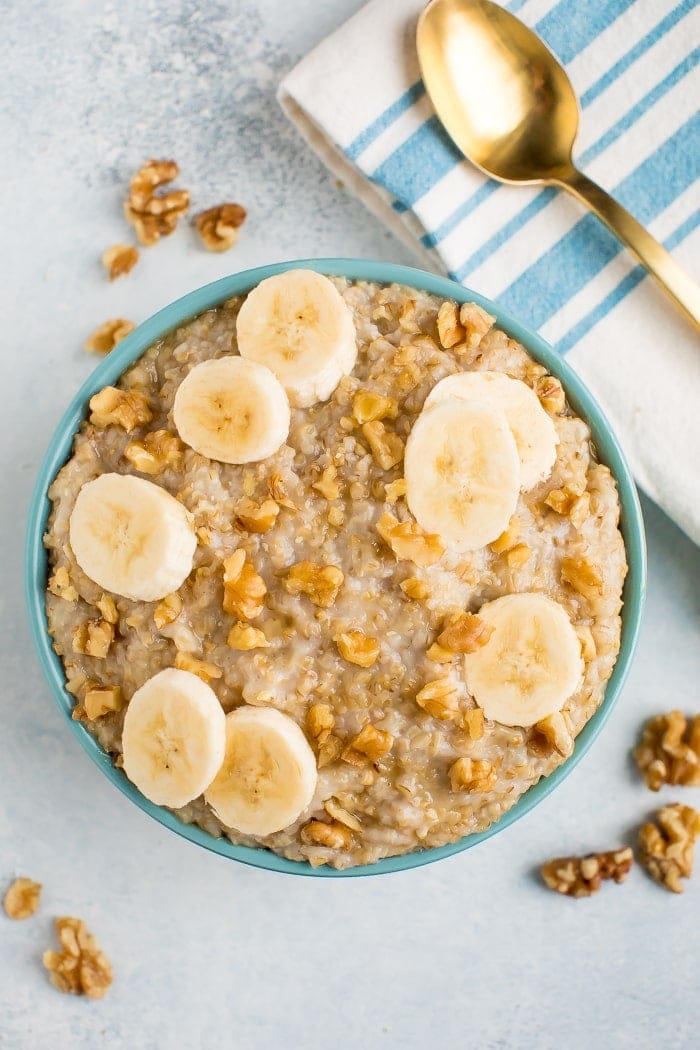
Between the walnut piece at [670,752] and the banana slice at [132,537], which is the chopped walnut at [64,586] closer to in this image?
the banana slice at [132,537]

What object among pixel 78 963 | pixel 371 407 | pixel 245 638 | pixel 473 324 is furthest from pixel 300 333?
pixel 78 963

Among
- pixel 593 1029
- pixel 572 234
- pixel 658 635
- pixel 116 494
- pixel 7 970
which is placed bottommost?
pixel 7 970

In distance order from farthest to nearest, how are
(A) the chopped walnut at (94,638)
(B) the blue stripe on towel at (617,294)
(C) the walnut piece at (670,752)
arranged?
(C) the walnut piece at (670,752)
(B) the blue stripe on towel at (617,294)
(A) the chopped walnut at (94,638)

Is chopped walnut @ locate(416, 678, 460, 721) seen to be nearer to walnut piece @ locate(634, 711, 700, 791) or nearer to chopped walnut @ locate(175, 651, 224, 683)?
chopped walnut @ locate(175, 651, 224, 683)

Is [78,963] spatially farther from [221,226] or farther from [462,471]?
[221,226]

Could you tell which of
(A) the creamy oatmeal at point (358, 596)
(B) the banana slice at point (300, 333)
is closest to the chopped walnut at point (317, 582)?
(A) the creamy oatmeal at point (358, 596)

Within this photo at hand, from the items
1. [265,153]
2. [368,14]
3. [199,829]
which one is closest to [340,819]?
[199,829]

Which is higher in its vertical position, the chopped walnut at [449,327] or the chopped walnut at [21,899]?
the chopped walnut at [449,327]

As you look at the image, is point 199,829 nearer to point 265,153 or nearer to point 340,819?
point 340,819
